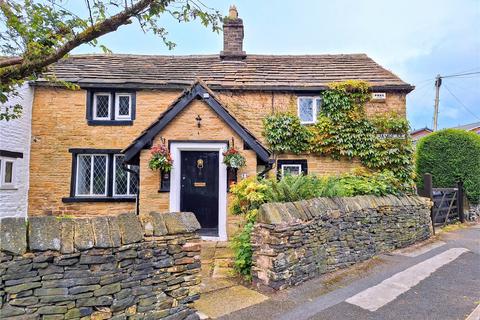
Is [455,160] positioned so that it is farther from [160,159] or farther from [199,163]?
[160,159]

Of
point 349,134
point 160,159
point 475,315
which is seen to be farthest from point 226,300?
point 349,134

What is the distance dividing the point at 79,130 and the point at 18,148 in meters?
1.94

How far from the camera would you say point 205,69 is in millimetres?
11562

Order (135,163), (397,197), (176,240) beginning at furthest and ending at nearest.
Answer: (135,163)
(397,197)
(176,240)

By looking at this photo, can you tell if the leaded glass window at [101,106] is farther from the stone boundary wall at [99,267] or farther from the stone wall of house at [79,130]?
the stone boundary wall at [99,267]

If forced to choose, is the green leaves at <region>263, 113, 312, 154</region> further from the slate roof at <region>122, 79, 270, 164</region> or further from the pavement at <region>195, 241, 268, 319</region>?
the pavement at <region>195, 241, 268, 319</region>

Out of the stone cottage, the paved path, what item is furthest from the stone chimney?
the paved path

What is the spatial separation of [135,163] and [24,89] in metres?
5.19

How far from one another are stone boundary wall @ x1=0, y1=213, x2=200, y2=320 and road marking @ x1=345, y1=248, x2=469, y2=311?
2634 mm

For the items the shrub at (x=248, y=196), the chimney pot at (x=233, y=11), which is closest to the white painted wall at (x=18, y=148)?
the shrub at (x=248, y=196)

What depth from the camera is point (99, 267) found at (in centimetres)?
308

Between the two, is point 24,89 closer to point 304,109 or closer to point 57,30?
point 57,30

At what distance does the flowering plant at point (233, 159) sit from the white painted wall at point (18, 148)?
23.2ft

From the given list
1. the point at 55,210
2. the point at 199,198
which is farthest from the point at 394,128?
the point at 55,210
